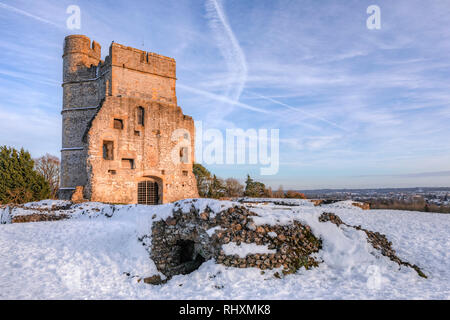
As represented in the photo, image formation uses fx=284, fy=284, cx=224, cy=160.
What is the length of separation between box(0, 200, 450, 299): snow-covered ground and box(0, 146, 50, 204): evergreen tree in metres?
12.6

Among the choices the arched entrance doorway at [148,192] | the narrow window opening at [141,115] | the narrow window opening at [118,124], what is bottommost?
the arched entrance doorway at [148,192]

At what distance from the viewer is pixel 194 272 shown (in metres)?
7.40

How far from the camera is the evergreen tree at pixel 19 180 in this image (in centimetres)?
2056

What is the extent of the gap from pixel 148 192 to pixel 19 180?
950 cm

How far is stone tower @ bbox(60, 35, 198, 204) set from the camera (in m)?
19.6

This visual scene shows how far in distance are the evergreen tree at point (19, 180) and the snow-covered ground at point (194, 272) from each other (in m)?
12.6

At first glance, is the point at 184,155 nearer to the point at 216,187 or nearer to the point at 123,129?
the point at 123,129

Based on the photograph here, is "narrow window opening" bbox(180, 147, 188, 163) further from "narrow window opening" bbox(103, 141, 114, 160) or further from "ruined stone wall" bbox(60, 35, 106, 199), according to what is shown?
"ruined stone wall" bbox(60, 35, 106, 199)

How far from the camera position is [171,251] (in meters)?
8.77

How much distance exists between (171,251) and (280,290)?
12.7 ft

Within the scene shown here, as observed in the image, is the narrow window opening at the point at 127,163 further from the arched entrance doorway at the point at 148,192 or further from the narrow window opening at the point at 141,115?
the narrow window opening at the point at 141,115

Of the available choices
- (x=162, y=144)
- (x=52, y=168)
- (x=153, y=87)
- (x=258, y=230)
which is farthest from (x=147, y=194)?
(x=52, y=168)

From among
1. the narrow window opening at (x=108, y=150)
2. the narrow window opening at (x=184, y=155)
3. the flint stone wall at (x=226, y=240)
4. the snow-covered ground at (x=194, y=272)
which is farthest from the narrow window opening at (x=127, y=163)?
the flint stone wall at (x=226, y=240)
